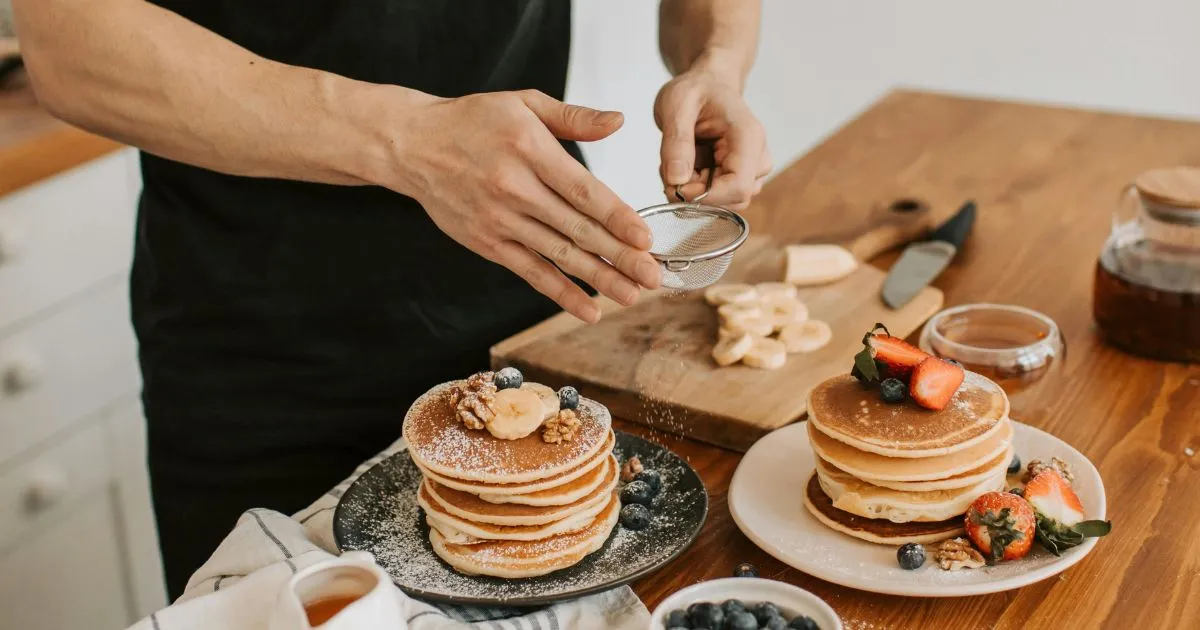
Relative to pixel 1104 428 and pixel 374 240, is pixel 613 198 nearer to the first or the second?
pixel 374 240

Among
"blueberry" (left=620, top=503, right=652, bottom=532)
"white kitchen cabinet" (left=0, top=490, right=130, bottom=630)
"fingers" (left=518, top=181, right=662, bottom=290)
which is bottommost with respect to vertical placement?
"white kitchen cabinet" (left=0, top=490, right=130, bottom=630)

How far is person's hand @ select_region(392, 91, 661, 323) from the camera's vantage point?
1225 mm

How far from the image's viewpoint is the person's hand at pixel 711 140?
1.46 m

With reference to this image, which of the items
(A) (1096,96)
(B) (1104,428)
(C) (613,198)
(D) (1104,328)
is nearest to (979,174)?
(D) (1104,328)

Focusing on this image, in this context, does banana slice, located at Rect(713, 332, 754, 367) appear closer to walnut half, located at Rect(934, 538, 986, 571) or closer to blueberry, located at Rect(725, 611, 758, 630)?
walnut half, located at Rect(934, 538, 986, 571)

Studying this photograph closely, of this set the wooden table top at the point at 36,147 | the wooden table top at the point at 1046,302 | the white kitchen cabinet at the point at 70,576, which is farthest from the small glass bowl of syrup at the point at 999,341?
the white kitchen cabinet at the point at 70,576

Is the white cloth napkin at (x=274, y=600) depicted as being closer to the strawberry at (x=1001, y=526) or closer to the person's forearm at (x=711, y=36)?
the strawberry at (x=1001, y=526)

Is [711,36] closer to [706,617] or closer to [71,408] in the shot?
[706,617]

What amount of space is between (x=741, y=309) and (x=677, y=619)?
2.39 feet

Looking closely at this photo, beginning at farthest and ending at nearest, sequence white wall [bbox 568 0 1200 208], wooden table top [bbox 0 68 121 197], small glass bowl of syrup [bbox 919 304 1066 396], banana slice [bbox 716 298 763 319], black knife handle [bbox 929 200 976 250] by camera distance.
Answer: white wall [bbox 568 0 1200 208]
wooden table top [bbox 0 68 121 197]
black knife handle [bbox 929 200 976 250]
banana slice [bbox 716 298 763 319]
small glass bowl of syrup [bbox 919 304 1066 396]

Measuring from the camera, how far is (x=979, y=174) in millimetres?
2250

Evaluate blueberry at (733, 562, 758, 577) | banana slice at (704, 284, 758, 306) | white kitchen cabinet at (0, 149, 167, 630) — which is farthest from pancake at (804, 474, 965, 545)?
white kitchen cabinet at (0, 149, 167, 630)

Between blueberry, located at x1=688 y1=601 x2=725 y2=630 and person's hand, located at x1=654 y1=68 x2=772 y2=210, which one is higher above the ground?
person's hand, located at x1=654 y1=68 x2=772 y2=210

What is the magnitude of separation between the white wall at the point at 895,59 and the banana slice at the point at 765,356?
2.32 metres
